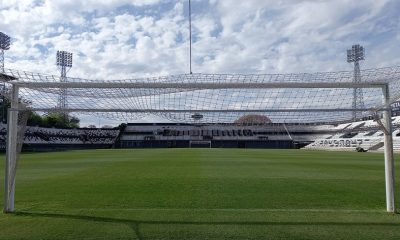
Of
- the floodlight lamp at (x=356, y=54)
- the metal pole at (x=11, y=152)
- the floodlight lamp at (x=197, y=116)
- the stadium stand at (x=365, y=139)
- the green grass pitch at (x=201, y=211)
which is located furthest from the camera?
the floodlight lamp at (x=356, y=54)

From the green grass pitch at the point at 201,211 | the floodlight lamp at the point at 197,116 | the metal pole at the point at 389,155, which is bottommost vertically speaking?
the green grass pitch at the point at 201,211

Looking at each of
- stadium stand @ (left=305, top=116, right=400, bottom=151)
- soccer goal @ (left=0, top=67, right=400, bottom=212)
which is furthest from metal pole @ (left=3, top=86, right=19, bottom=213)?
stadium stand @ (left=305, top=116, right=400, bottom=151)

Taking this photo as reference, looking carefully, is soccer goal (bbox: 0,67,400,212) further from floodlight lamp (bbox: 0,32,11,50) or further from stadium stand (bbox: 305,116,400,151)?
floodlight lamp (bbox: 0,32,11,50)

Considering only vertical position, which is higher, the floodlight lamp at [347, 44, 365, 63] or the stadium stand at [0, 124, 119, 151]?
the floodlight lamp at [347, 44, 365, 63]

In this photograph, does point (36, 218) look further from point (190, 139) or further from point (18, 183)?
point (190, 139)

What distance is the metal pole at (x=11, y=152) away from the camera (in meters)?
8.98

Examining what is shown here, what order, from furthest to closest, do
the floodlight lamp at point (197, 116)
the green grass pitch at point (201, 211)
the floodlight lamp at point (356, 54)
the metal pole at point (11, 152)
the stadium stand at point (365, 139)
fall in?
1. the floodlight lamp at point (356, 54)
2. the stadium stand at point (365, 139)
3. the floodlight lamp at point (197, 116)
4. the metal pole at point (11, 152)
5. the green grass pitch at point (201, 211)

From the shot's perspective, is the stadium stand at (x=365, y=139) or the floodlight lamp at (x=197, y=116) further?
the stadium stand at (x=365, y=139)

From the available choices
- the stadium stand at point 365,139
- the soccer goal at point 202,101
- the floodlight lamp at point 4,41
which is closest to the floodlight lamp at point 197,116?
the soccer goal at point 202,101

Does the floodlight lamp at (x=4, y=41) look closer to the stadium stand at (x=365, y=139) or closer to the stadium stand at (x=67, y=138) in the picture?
the stadium stand at (x=67, y=138)

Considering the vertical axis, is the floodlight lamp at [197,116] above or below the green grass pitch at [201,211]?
above

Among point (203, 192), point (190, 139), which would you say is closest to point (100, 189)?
point (203, 192)

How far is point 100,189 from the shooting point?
43.8 feet

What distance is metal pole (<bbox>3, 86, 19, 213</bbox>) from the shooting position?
8984 millimetres
